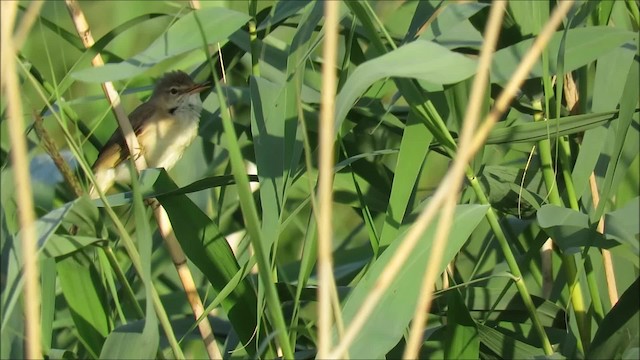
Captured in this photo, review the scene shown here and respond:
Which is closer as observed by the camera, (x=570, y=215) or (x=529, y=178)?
(x=570, y=215)

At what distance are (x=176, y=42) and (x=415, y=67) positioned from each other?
39 centimetres

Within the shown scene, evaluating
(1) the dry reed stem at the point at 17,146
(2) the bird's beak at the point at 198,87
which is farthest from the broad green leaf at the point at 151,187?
(2) the bird's beak at the point at 198,87

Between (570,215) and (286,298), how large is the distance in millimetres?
610

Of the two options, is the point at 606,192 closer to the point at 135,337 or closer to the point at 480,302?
the point at 480,302

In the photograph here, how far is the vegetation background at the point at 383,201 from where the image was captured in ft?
4.29

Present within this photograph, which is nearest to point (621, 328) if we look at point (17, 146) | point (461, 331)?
point (461, 331)

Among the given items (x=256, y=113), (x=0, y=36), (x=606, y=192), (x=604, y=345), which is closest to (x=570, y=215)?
(x=606, y=192)

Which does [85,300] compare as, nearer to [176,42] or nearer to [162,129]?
[176,42]

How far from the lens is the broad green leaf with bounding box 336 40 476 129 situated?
1282 mm

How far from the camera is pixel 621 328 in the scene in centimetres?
148

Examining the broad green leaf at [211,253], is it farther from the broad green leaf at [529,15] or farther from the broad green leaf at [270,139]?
the broad green leaf at [529,15]

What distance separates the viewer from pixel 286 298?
1834 millimetres

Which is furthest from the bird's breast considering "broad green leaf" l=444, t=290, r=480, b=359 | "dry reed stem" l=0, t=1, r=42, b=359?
"dry reed stem" l=0, t=1, r=42, b=359

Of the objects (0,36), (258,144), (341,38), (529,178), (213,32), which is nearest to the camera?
(0,36)
